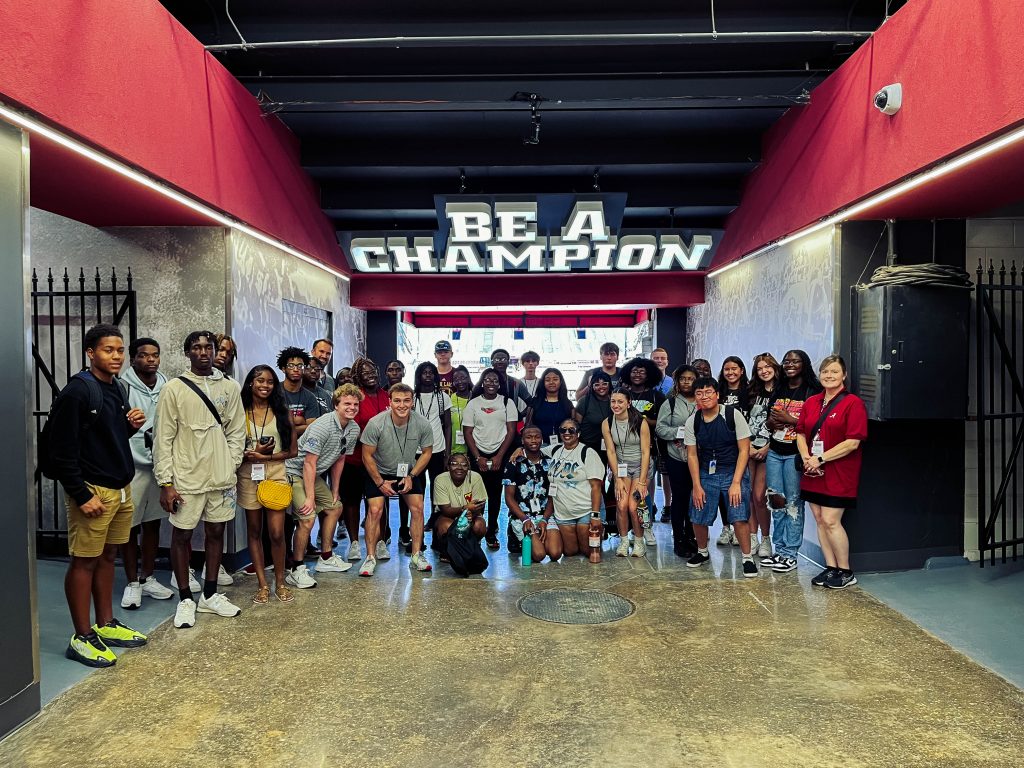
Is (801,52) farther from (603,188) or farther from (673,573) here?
(673,573)

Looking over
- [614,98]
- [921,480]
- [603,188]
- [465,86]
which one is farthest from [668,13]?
[921,480]

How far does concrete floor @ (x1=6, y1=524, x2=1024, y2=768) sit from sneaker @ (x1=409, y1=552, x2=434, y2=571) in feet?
1.88

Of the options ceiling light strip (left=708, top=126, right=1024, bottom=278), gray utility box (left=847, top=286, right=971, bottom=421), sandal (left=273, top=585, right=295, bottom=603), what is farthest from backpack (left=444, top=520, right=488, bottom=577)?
ceiling light strip (left=708, top=126, right=1024, bottom=278)

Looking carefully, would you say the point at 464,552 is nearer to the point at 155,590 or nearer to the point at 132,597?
the point at 155,590

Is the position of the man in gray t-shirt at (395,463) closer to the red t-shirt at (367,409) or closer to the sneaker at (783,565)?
the red t-shirt at (367,409)

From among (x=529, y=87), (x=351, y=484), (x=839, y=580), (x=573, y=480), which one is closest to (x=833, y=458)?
(x=839, y=580)

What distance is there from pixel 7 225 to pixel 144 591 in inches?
110

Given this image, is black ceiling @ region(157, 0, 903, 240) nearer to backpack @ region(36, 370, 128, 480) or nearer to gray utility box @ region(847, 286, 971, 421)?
gray utility box @ region(847, 286, 971, 421)

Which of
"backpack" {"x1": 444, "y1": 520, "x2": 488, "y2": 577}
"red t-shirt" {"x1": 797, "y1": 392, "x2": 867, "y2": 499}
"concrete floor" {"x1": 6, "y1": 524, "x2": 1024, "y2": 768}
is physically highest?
"red t-shirt" {"x1": 797, "y1": 392, "x2": 867, "y2": 499}

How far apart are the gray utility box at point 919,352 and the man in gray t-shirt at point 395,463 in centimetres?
340

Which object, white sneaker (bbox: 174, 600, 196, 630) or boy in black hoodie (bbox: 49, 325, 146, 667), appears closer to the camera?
boy in black hoodie (bbox: 49, 325, 146, 667)

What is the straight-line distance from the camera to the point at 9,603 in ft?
10.0

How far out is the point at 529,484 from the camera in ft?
19.0

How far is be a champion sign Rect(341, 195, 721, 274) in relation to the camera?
7.47 m
